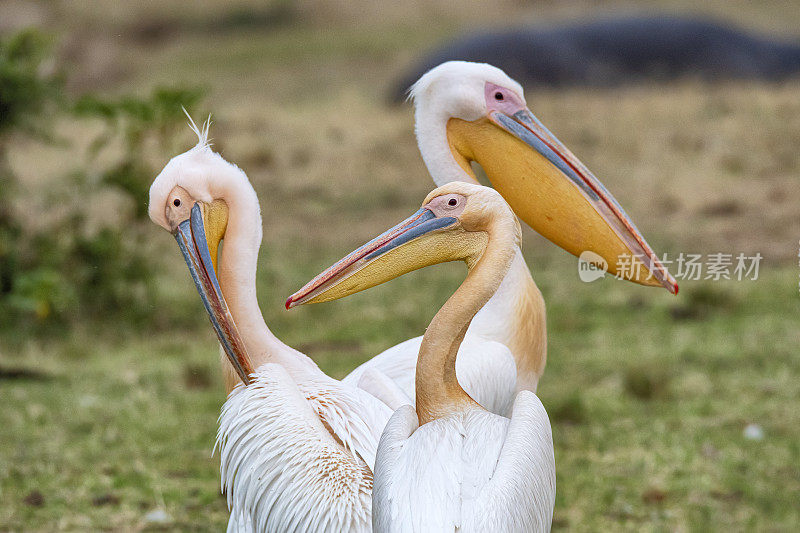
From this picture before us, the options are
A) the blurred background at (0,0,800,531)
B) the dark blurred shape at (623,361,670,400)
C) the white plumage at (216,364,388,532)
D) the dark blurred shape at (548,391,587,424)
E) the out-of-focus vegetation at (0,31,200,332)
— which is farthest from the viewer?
the out-of-focus vegetation at (0,31,200,332)

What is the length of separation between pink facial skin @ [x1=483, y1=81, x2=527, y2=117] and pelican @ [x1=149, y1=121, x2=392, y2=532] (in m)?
1.05

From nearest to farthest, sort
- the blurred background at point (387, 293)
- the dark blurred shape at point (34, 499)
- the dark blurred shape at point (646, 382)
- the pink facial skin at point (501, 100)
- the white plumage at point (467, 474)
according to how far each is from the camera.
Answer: the white plumage at point (467, 474)
the pink facial skin at point (501, 100)
the dark blurred shape at point (34, 499)
the blurred background at point (387, 293)
the dark blurred shape at point (646, 382)

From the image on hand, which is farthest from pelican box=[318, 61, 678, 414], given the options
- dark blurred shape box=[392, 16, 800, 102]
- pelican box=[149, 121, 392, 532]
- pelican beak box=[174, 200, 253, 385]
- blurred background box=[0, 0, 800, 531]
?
dark blurred shape box=[392, 16, 800, 102]

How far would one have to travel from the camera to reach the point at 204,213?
3.42 m

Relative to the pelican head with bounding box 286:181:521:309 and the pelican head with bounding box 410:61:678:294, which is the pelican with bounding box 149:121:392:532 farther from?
the pelican head with bounding box 410:61:678:294

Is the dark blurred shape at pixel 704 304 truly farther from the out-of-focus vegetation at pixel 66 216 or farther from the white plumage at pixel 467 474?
the white plumage at pixel 467 474

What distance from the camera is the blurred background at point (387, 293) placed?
4.72 meters

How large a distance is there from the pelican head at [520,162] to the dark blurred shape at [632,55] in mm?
9808

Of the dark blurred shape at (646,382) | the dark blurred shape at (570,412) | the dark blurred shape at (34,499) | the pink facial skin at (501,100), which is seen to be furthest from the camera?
the dark blurred shape at (646,382)

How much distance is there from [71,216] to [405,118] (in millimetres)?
6358

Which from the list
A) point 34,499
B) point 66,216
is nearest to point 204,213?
point 34,499

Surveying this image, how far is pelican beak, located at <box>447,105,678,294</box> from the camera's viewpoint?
3.64 metres

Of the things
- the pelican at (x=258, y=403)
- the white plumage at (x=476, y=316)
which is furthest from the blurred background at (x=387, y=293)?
the pelican at (x=258, y=403)

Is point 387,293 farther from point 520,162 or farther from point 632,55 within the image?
point 632,55
